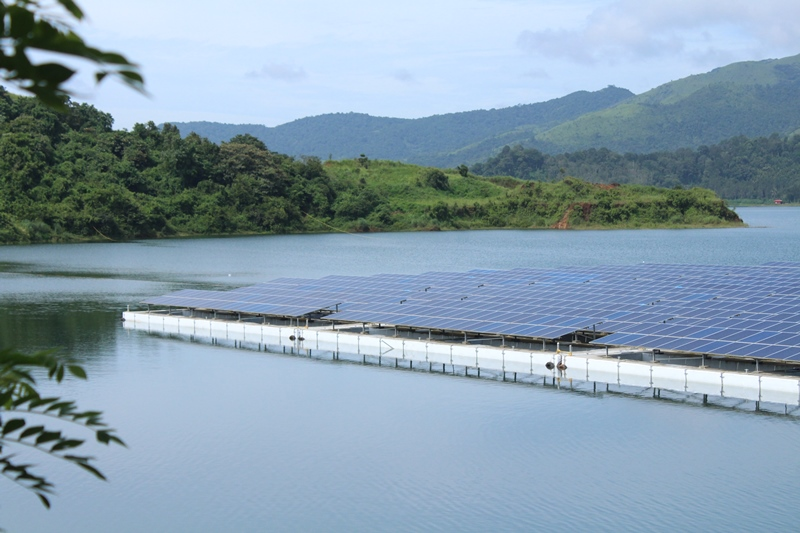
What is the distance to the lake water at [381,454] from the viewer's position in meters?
18.6

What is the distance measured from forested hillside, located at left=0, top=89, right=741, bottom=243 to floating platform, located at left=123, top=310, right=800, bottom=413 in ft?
179

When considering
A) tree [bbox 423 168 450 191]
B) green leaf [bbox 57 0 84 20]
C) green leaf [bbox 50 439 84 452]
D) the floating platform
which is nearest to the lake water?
the floating platform

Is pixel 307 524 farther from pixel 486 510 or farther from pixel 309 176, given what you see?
pixel 309 176

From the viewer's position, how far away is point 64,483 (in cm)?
2094

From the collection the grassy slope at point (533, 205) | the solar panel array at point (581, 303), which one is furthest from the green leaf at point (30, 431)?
the grassy slope at point (533, 205)

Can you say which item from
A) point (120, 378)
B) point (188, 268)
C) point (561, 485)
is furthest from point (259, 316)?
point (188, 268)

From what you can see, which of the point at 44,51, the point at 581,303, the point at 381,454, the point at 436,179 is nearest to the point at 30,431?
the point at 44,51

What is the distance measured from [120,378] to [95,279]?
31733 millimetres

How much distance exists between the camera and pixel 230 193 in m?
108

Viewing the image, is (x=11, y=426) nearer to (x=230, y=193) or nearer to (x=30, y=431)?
(x=30, y=431)

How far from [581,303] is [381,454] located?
632 inches

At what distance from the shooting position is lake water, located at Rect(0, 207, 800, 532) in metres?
18.6

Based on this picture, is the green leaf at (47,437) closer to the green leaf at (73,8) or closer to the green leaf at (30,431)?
the green leaf at (30,431)

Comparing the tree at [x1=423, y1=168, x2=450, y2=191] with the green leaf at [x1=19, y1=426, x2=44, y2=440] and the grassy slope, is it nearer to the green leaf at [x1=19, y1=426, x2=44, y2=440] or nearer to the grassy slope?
the grassy slope
